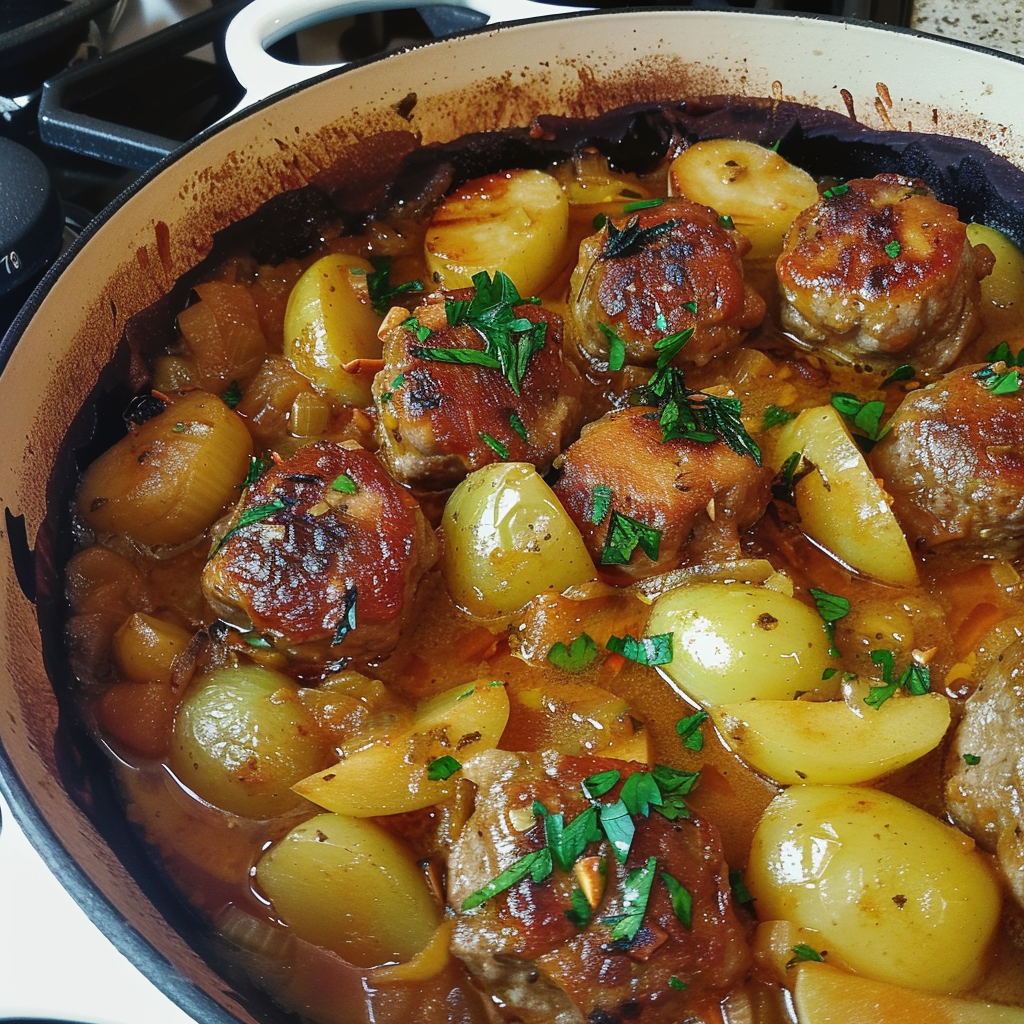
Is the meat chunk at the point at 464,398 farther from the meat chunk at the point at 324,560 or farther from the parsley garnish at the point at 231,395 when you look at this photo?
the parsley garnish at the point at 231,395

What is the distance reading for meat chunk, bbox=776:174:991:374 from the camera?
2.26 meters

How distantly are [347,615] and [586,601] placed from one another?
48cm

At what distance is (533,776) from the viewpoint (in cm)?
164

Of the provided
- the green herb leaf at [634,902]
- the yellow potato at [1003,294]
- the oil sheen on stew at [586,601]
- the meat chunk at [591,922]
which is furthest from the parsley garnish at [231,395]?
the yellow potato at [1003,294]

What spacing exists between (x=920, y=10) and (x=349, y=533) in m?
2.95

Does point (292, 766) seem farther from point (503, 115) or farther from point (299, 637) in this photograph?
point (503, 115)

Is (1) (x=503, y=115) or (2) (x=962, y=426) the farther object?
(1) (x=503, y=115)

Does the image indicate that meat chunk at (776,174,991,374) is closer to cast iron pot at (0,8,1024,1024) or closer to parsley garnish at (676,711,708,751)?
cast iron pot at (0,8,1024,1024)

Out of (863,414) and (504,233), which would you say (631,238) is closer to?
(504,233)

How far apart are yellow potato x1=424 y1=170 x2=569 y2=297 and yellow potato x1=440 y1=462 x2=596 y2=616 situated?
0.72 m

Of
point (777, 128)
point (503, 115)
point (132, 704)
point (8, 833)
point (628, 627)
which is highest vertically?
point (503, 115)

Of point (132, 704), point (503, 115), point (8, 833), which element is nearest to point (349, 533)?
point (132, 704)

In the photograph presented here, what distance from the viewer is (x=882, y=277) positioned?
2266 mm

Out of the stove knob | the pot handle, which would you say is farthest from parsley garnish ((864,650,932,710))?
the stove knob
